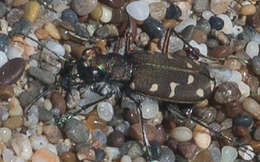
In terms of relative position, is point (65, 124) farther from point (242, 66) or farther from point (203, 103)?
point (242, 66)

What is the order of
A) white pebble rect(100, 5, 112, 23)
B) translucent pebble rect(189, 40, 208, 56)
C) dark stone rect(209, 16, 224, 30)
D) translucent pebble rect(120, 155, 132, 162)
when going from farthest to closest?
dark stone rect(209, 16, 224, 30) < translucent pebble rect(189, 40, 208, 56) < white pebble rect(100, 5, 112, 23) < translucent pebble rect(120, 155, 132, 162)

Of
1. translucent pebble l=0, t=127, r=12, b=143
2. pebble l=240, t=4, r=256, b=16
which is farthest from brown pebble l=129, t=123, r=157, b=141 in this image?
pebble l=240, t=4, r=256, b=16

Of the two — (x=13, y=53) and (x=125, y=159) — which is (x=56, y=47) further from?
(x=125, y=159)

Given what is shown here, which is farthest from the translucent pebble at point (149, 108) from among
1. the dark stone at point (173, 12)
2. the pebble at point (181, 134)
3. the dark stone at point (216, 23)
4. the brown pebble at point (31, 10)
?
the brown pebble at point (31, 10)

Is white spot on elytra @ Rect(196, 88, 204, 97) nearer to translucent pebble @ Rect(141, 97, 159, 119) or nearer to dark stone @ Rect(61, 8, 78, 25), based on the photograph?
translucent pebble @ Rect(141, 97, 159, 119)

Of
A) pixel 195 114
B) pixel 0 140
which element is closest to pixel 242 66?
pixel 195 114
